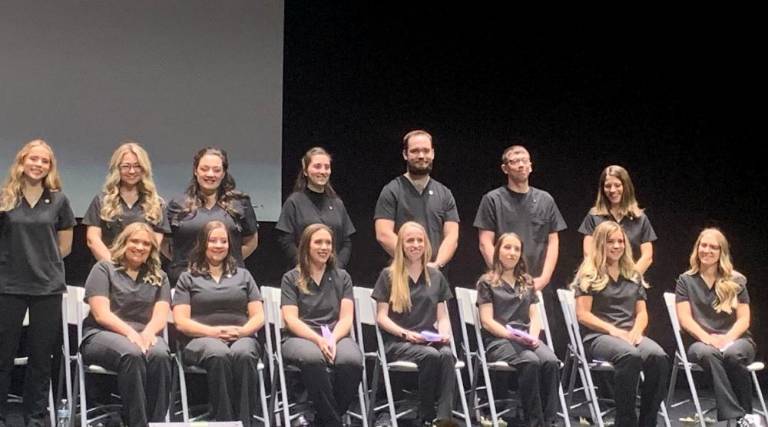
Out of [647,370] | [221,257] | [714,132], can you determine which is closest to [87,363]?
[221,257]

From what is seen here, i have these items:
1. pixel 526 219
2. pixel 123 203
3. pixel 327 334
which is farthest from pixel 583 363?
pixel 123 203

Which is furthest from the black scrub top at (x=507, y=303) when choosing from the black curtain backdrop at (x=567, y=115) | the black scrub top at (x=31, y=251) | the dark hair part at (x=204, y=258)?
the black scrub top at (x=31, y=251)

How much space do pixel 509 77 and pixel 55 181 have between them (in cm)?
307

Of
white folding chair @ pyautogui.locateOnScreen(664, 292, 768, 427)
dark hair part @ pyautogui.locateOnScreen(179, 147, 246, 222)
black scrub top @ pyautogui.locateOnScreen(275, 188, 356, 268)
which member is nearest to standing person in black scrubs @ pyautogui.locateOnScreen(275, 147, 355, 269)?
black scrub top @ pyautogui.locateOnScreen(275, 188, 356, 268)

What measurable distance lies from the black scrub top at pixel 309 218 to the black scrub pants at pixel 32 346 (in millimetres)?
1244

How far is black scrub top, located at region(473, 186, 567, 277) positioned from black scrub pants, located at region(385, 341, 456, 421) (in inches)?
35.3

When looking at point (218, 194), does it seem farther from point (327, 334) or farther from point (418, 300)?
point (418, 300)

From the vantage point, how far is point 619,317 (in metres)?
5.43

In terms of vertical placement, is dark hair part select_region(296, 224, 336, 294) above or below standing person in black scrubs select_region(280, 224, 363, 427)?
above

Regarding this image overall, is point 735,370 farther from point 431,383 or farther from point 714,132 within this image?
point 714,132

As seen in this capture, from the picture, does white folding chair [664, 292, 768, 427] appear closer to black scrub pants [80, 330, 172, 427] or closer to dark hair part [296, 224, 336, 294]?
dark hair part [296, 224, 336, 294]

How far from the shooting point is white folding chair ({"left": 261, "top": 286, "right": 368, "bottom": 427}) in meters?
4.96

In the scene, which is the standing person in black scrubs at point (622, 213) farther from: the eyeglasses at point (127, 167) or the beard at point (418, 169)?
the eyeglasses at point (127, 167)

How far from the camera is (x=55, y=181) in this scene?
4895mm
